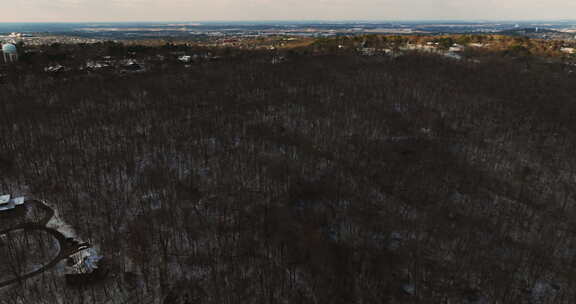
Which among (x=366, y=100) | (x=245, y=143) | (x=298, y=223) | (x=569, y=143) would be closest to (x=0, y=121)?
(x=245, y=143)

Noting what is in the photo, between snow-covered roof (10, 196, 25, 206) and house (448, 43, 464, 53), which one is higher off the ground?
house (448, 43, 464, 53)

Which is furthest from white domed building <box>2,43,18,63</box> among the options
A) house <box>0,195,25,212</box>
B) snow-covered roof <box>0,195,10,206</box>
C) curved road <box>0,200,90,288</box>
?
curved road <box>0,200,90,288</box>

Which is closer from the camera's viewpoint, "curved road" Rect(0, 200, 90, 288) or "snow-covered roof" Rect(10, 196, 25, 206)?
"curved road" Rect(0, 200, 90, 288)

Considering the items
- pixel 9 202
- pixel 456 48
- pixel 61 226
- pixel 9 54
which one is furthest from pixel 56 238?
pixel 456 48

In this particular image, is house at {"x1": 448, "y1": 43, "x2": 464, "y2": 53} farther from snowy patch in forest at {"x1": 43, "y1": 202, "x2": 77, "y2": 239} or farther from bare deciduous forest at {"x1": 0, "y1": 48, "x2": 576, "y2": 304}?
snowy patch in forest at {"x1": 43, "y1": 202, "x2": 77, "y2": 239}

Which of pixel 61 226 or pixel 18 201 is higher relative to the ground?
pixel 18 201

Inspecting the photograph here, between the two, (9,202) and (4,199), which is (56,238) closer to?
(9,202)

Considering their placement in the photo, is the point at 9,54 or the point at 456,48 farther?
the point at 456,48

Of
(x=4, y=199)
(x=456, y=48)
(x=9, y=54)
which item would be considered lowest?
(x=4, y=199)

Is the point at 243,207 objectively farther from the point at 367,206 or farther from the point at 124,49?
the point at 124,49
